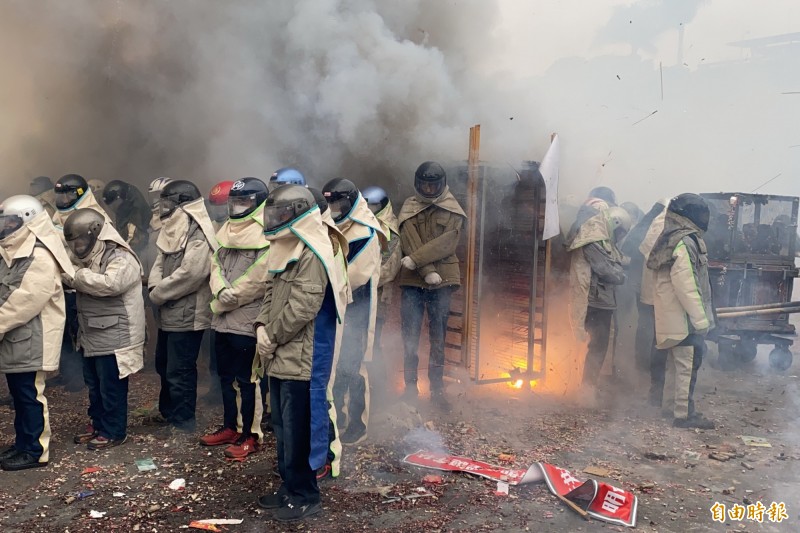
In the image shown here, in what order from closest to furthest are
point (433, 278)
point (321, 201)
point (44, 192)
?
point (321, 201) < point (433, 278) < point (44, 192)

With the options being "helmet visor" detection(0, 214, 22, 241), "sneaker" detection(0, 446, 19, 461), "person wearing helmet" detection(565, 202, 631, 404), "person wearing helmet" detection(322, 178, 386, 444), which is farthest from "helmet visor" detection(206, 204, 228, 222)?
"person wearing helmet" detection(565, 202, 631, 404)

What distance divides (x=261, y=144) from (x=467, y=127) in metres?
2.91

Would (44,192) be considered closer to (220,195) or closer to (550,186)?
(220,195)

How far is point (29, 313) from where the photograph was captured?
4602mm

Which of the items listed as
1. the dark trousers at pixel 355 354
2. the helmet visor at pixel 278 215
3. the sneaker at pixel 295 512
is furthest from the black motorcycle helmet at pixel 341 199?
the sneaker at pixel 295 512

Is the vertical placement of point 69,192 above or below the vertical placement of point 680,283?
above

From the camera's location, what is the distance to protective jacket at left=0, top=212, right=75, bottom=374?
Answer: 4578 millimetres

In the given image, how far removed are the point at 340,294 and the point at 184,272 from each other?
1850 millimetres

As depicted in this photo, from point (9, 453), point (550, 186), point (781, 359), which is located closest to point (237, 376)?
point (9, 453)

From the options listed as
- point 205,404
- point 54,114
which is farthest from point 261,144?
point 54,114

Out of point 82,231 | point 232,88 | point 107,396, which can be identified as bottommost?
point 107,396

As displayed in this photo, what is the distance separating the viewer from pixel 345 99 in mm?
7898

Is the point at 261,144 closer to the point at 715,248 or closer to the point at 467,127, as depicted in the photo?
the point at 467,127

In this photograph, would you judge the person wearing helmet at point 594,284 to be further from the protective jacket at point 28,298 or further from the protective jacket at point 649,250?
the protective jacket at point 28,298
